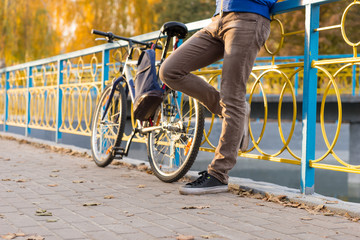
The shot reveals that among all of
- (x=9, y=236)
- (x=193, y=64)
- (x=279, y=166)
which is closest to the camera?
(x=9, y=236)

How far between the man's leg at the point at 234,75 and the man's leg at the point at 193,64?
203mm

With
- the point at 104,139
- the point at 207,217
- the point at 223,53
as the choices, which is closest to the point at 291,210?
the point at 207,217

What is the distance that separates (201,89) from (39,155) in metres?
3.48

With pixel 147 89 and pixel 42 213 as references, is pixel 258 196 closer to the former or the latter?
pixel 147 89

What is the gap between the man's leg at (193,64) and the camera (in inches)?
161

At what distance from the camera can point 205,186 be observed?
156 inches

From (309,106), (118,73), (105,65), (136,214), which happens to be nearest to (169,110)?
(309,106)

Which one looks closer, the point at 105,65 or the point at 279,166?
the point at 105,65

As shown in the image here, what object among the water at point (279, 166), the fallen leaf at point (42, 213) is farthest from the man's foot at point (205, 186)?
the water at point (279, 166)

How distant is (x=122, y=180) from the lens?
4711mm

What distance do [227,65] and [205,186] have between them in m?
0.92

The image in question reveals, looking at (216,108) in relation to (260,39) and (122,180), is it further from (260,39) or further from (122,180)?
(122,180)

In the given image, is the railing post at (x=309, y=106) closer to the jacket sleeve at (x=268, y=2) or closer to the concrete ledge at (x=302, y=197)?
the concrete ledge at (x=302, y=197)

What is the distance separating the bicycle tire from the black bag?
683mm
